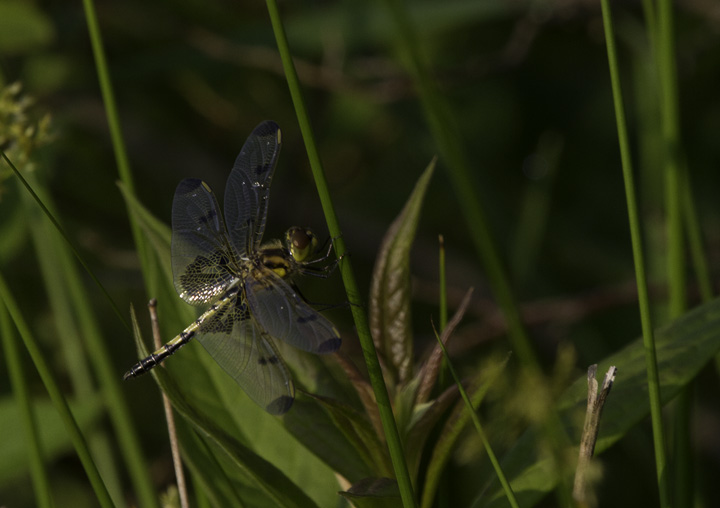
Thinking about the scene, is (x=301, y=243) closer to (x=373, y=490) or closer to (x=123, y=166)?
(x=123, y=166)

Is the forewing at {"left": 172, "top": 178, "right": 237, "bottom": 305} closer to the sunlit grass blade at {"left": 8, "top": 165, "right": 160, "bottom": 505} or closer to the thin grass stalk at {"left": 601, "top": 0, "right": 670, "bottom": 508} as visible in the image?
the sunlit grass blade at {"left": 8, "top": 165, "right": 160, "bottom": 505}

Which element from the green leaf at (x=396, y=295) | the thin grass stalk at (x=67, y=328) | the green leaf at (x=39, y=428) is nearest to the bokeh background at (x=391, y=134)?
the thin grass stalk at (x=67, y=328)

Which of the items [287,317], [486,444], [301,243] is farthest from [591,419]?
[301,243]

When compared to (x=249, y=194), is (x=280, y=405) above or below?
below

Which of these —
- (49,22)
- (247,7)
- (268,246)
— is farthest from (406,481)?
(247,7)

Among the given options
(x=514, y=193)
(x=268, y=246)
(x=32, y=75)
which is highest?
(x=32, y=75)

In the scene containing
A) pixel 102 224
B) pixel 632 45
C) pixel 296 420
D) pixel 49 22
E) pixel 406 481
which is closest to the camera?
pixel 406 481

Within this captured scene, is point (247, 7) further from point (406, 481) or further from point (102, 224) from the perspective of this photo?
point (406, 481)
